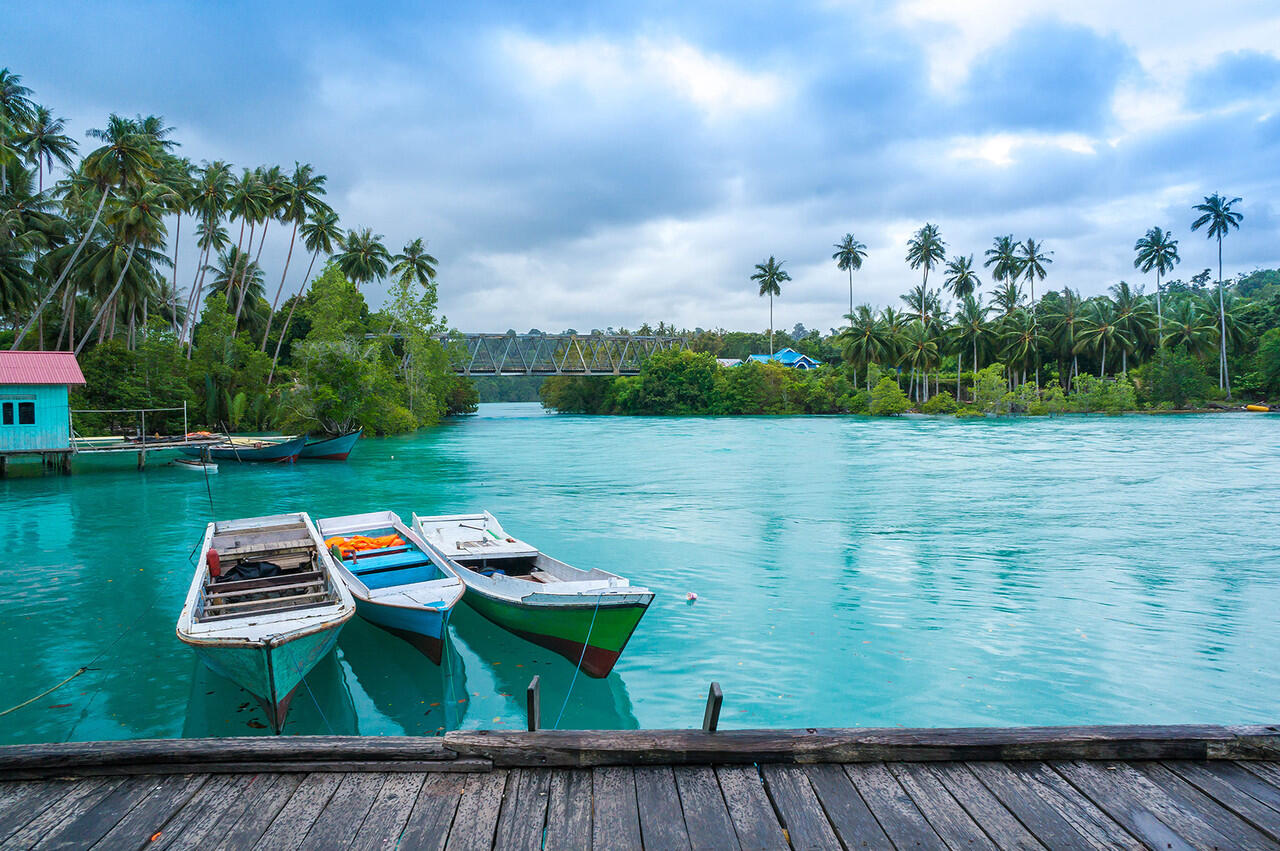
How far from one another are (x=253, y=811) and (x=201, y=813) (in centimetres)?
21

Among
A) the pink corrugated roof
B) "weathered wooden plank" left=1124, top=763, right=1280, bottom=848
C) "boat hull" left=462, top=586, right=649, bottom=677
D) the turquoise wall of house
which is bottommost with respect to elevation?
"boat hull" left=462, top=586, right=649, bottom=677

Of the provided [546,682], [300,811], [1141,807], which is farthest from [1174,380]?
[300,811]

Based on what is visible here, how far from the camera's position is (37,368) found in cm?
2453

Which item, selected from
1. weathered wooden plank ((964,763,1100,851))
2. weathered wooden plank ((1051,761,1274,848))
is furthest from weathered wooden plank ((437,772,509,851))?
weathered wooden plank ((1051,761,1274,848))

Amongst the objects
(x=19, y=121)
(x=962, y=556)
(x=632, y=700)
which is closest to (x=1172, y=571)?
(x=962, y=556)

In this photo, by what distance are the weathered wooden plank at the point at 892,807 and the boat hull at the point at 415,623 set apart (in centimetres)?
523

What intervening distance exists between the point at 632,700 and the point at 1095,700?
4.84 meters

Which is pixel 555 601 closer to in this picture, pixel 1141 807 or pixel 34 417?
pixel 1141 807

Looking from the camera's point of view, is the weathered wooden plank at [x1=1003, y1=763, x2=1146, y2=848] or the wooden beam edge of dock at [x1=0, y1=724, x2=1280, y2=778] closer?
the weathered wooden plank at [x1=1003, y1=763, x2=1146, y2=848]

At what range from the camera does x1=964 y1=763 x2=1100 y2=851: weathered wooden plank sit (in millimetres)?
2969

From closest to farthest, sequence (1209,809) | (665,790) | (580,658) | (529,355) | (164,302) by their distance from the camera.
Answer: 1. (1209,809)
2. (665,790)
3. (580,658)
4. (164,302)
5. (529,355)

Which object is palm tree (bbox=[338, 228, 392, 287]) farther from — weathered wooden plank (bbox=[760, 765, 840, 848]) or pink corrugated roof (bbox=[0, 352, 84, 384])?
weathered wooden plank (bbox=[760, 765, 840, 848])

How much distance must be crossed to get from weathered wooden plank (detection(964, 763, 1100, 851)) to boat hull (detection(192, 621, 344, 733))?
536 cm

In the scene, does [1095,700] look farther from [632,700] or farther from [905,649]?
[632,700]
